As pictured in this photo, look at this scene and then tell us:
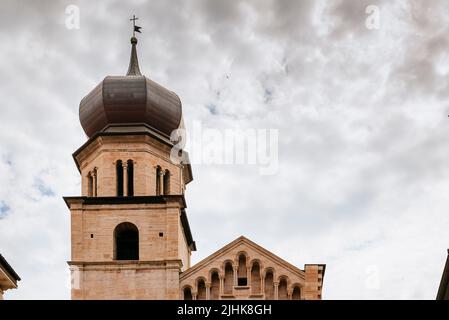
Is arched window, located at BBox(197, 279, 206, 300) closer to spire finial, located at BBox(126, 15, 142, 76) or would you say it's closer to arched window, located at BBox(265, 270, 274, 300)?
arched window, located at BBox(265, 270, 274, 300)

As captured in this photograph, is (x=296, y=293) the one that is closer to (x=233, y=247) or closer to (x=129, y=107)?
(x=233, y=247)

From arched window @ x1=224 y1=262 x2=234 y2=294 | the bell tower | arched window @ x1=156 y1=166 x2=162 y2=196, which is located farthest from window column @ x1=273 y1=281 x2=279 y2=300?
arched window @ x1=156 y1=166 x2=162 y2=196

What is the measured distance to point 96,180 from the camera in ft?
123

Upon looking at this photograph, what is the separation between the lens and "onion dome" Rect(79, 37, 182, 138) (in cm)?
3816

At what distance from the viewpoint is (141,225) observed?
35.9m

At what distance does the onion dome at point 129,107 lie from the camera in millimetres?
38156

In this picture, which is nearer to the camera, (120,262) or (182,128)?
(120,262)

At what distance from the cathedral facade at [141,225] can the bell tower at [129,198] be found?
0.04 meters

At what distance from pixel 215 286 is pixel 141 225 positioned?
138 inches

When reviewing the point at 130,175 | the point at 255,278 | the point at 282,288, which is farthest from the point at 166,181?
the point at 282,288
